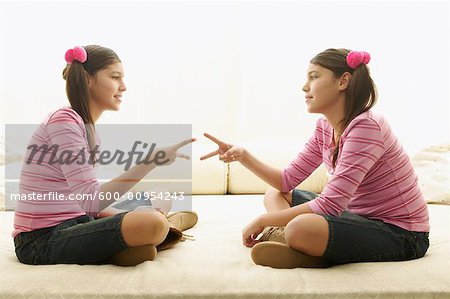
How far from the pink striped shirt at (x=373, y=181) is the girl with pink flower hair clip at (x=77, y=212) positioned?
46cm

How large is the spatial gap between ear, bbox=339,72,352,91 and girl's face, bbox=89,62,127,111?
0.66m

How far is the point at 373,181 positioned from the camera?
1369 mm

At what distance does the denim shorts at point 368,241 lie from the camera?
1.25 m

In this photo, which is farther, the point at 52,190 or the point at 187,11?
the point at 187,11

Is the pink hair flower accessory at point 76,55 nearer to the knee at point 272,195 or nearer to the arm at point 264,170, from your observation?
the arm at point 264,170

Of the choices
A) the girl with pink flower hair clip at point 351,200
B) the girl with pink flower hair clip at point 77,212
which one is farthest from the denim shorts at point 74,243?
the girl with pink flower hair clip at point 351,200

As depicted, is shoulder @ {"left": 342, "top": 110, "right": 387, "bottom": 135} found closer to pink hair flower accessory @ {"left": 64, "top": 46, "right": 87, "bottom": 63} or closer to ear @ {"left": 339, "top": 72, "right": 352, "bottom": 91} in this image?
ear @ {"left": 339, "top": 72, "right": 352, "bottom": 91}

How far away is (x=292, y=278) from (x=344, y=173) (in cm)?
31

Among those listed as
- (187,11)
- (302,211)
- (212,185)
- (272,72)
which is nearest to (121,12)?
(187,11)

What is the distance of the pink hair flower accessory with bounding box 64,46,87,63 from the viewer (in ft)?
4.65

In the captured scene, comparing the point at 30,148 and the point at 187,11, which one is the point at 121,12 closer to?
the point at 187,11

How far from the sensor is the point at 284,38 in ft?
9.75

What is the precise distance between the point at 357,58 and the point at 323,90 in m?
0.13

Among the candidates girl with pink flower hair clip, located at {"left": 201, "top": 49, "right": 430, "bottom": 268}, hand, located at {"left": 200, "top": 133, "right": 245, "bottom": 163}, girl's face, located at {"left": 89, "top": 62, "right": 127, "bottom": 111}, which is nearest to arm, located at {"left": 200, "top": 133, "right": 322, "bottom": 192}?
hand, located at {"left": 200, "top": 133, "right": 245, "bottom": 163}
